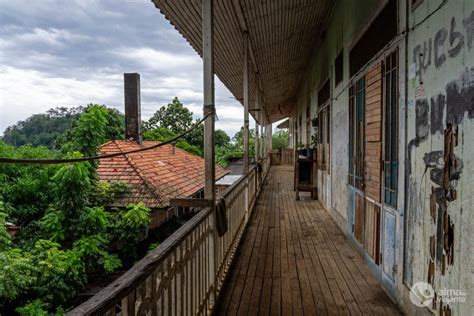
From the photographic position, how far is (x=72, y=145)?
736 cm

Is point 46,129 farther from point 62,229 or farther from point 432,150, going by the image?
point 432,150

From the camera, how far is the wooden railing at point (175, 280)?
0.95m

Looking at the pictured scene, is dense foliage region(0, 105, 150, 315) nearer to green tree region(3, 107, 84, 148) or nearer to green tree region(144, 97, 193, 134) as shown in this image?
green tree region(3, 107, 84, 148)

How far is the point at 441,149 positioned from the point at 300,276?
1.86 meters

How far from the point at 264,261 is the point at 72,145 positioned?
19.5 ft

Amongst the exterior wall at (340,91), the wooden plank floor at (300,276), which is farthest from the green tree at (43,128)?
the wooden plank floor at (300,276)

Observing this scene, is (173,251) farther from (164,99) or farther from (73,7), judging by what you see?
(164,99)

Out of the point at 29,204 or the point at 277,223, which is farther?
the point at 29,204

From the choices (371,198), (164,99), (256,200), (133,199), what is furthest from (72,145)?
(164,99)

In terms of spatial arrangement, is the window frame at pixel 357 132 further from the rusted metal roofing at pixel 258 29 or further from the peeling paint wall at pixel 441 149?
the rusted metal roofing at pixel 258 29

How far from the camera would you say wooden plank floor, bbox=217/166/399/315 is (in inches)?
97.7

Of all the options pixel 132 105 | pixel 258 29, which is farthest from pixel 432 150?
pixel 132 105

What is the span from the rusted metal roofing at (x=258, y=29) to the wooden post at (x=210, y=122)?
0.85 m

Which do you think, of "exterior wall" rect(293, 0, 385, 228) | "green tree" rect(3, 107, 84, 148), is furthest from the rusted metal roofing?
"green tree" rect(3, 107, 84, 148)
